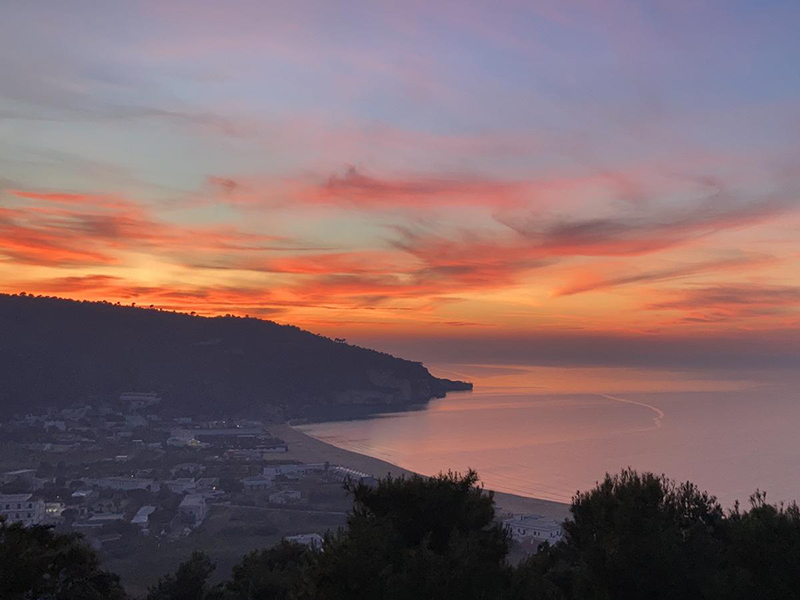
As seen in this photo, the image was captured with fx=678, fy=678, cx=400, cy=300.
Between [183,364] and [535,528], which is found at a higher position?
[183,364]

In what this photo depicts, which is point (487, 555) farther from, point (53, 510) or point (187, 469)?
point (187, 469)

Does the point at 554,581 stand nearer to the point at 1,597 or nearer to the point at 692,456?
the point at 1,597

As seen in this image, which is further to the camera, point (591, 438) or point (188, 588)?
point (591, 438)

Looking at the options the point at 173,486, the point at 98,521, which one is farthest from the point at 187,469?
the point at 98,521

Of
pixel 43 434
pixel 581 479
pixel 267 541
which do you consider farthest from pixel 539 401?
pixel 267 541

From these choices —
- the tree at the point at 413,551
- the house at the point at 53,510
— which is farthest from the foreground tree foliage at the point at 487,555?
the house at the point at 53,510

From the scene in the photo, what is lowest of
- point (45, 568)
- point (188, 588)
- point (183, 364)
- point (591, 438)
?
point (591, 438)
